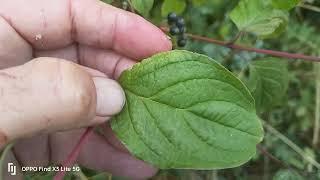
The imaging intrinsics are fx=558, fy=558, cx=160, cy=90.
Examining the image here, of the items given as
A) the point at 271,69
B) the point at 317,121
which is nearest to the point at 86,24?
the point at 271,69

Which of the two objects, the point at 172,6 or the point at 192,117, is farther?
the point at 172,6

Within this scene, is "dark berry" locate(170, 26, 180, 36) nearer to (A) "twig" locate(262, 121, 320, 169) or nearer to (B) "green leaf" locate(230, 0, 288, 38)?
(B) "green leaf" locate(230, 0, 288, 38)

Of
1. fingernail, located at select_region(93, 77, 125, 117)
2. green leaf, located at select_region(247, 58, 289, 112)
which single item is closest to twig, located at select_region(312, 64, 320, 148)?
green leaf, located at select_region(247, 58, 289, 112)

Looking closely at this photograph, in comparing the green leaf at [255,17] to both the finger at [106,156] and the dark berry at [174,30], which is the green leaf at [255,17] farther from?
the finger at [106,156]

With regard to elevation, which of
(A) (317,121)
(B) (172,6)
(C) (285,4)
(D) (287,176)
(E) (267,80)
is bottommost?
(A) (317,121)

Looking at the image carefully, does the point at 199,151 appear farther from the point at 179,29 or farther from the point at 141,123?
the point at 179,29

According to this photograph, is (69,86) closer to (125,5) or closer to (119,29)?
(119,29)

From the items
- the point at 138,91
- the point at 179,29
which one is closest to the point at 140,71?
the point at 138,91
